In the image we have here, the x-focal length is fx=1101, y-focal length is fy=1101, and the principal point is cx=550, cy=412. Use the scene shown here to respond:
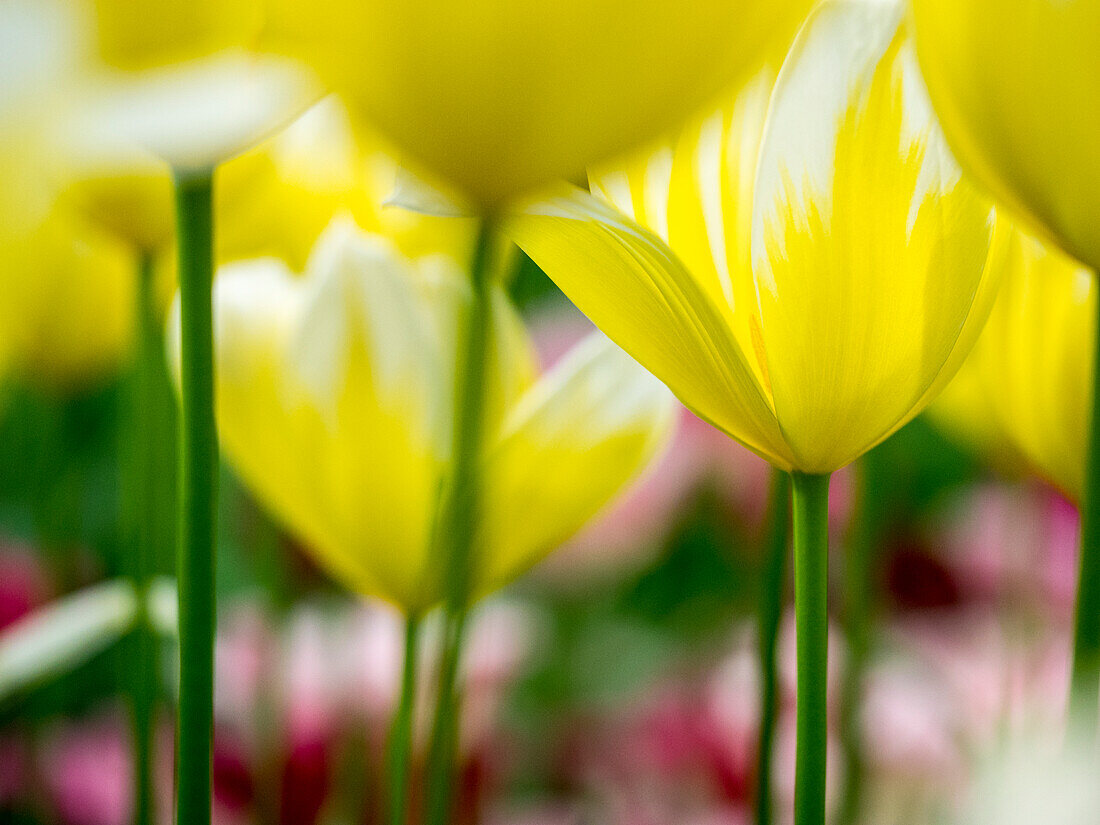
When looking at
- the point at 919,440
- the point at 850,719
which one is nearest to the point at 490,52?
the point at 850,719

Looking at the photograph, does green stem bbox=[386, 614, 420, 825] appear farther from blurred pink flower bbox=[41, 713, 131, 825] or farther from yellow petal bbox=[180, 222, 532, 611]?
blurred pink flower bbox=[41, 713, 131, 825]

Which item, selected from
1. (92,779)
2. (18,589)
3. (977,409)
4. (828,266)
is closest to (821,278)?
(828,266)

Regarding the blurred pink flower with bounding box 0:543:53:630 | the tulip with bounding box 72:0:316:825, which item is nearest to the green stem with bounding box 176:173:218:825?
the tulip with bounding box 72:0:316:825

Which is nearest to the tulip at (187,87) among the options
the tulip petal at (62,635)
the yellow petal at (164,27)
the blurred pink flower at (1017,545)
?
the yellow petal at (164,27)

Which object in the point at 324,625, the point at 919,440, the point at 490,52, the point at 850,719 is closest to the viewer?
the point at 490,52

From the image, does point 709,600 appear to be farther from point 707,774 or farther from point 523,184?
point 523,184

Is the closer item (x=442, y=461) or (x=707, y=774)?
(x=442, y=461)
